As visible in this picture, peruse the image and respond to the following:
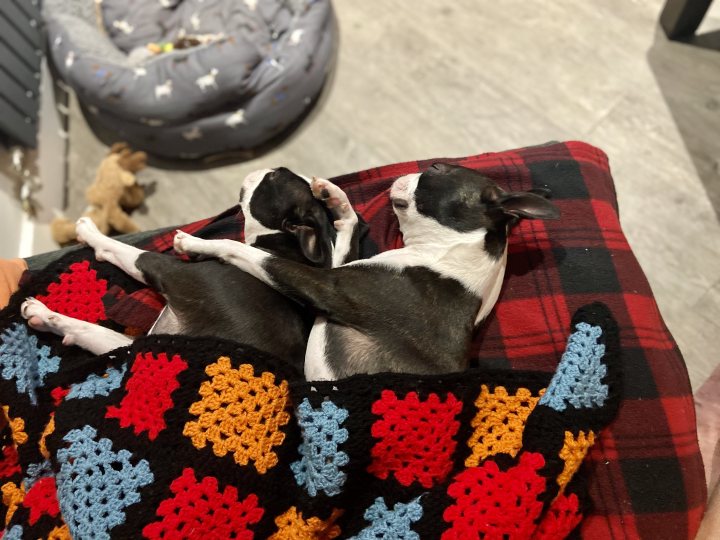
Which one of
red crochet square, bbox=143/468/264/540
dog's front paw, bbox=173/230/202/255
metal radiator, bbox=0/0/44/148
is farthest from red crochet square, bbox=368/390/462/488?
metal radiator, bbox=0/0/44/148

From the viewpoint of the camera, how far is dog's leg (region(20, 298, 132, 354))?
143cm

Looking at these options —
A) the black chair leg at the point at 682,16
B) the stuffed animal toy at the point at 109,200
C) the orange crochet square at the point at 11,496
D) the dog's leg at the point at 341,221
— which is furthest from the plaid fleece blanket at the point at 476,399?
the black chair leg at the point at 682,16

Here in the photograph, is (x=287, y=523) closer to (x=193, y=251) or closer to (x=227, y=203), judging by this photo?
(x=193, y=251)

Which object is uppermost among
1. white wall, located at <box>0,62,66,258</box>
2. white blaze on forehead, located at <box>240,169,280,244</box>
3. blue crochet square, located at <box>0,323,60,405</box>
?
white blaze on forehead, located at <box>240,169,280,244</box>

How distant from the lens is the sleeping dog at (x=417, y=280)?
4.58 feet

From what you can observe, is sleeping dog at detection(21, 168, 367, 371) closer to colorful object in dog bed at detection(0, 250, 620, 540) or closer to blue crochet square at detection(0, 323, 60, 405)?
blue crochet square at detection(0, 323, 60, 405)

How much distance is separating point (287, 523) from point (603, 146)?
6.83 feet

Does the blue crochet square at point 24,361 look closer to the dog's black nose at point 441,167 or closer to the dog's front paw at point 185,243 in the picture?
the dog's front paw at point 185,243

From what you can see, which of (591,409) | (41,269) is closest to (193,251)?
(41,269)

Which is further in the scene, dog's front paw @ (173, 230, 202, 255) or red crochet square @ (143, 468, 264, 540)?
dog's front paw @ (173, 230, 202, 255)

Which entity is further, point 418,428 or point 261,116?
point 261,116

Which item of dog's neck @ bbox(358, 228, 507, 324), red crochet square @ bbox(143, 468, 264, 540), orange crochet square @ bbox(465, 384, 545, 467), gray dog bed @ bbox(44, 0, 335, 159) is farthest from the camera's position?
gray dog bed @ bbox(44, 0, 335, 159)

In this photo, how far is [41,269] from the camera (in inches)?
63.0

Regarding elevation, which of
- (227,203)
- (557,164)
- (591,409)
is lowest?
(227,203)
